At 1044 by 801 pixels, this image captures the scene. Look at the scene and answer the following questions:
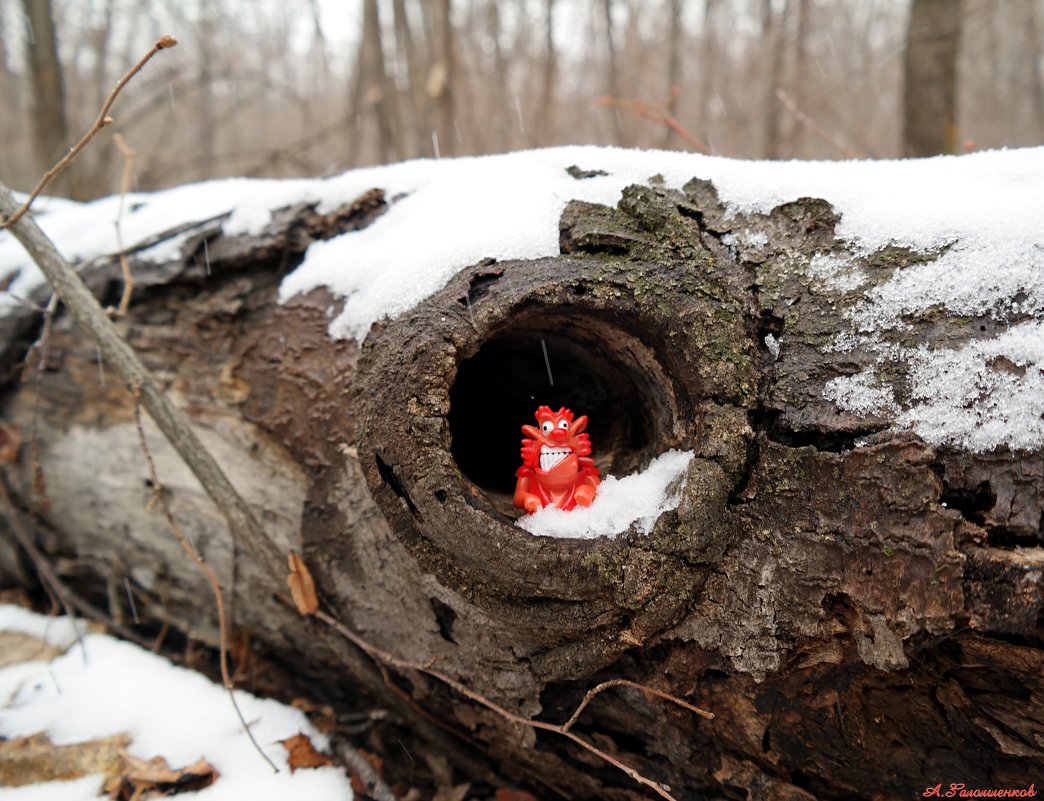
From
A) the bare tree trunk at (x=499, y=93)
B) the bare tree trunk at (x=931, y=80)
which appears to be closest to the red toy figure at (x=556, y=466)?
the bare tree trunk at (x=931, y=80)

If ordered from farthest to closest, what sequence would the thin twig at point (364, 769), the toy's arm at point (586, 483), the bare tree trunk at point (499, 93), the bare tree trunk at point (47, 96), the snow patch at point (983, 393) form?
1. the bare tree trunk at point (499, 93)
2. the bare tree trunk at point (47, 96)
3. the thin twig at point (364, 769)
4. the toy's arm at point (586, 483)
5. the snow patch at point (983, 393)

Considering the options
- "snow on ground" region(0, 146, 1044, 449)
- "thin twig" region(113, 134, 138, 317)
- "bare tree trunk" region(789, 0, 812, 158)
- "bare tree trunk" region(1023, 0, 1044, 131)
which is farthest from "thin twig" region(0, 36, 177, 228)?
"bare tree trunk" region(1023, 0, 1044, 131)

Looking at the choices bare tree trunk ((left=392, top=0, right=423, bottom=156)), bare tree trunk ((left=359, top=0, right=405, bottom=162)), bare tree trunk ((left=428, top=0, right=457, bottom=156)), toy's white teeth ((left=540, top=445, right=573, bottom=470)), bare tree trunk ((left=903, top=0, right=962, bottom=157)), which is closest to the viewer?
toy's white teeth ((left=540, top=445, right=573, bottom=470))

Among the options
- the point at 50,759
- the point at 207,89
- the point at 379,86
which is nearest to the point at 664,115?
the point at 379,86

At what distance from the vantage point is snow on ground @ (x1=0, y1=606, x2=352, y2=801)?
2.03 meters

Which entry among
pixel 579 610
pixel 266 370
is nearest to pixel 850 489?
pixel 579 610

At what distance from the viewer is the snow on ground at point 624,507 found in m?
1.60

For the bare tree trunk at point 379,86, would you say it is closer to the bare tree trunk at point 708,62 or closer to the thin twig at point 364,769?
the bare tree trunk at point 708,62

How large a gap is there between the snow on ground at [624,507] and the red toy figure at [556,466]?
0.07 metres

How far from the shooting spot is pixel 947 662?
1.44 metres

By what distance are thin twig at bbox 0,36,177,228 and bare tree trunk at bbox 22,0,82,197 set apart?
448 centimetres

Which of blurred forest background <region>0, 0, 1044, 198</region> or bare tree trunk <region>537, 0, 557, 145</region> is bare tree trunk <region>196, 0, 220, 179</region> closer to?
blurred forest background <region>0, 0, 1044, 198</region>

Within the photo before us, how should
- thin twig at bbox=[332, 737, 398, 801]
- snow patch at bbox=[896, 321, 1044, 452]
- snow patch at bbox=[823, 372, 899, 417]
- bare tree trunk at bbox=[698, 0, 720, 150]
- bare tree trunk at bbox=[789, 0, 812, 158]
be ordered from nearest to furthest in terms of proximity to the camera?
1. snow patch at bbox=[896, 321, 1044, 452]
2. snow patch at bbox=[823, 372, 899, 417]
3. thin twig at bbox=[332, 737, 398, 801]
4. bare tree trunk at bbox=[789, 0, 812, 158]
5. bare tree trunk at bbox=[698, 0, 720, 150]

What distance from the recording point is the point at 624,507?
167 cm
